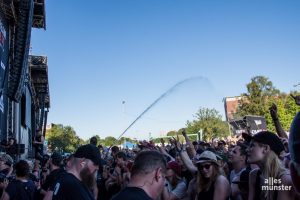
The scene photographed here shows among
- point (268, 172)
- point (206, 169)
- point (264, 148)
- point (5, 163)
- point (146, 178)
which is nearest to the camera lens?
point (146, 178)

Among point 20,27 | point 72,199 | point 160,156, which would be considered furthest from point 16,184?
point 20,27

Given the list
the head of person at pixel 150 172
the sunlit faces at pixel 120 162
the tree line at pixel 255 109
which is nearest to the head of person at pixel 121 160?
the sunlit faces at pixel 120 162

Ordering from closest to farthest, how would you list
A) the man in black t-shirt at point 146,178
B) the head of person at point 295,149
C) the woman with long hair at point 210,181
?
the head of person at point 295,149
the man in black t-shirt at point 146,178
the woman with long hair at point 210,181

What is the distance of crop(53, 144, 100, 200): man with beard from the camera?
3.63 metres

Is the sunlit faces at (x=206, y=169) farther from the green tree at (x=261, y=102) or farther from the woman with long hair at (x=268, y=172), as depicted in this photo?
the green tree at (x=261, y=102)

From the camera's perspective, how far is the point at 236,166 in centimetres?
579

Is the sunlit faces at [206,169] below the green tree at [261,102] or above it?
below

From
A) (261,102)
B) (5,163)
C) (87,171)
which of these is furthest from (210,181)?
(261,102)

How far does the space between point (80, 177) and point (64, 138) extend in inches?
3111

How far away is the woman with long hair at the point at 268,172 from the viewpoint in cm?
350

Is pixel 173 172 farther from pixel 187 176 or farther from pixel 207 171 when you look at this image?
pixel 207 171

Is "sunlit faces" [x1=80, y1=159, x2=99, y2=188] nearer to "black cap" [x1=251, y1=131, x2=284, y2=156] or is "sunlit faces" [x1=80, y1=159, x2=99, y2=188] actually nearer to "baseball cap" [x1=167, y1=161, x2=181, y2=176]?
"black cap" [x1=251, y1=131, x2=284, y2=156]

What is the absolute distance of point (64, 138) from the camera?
8044 cm

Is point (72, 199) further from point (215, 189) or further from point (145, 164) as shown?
point (215, 189)
